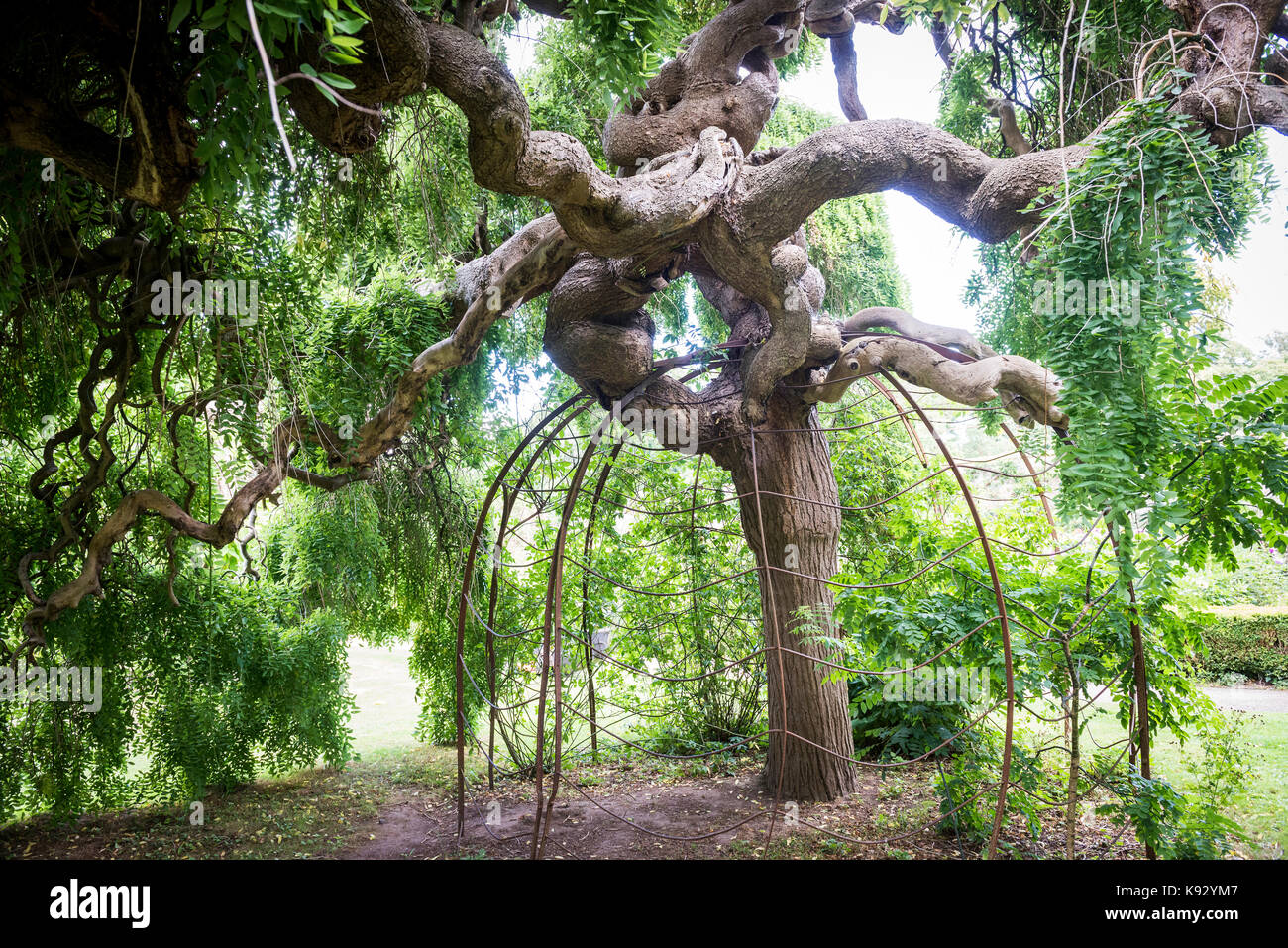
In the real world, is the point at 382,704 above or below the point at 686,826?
below

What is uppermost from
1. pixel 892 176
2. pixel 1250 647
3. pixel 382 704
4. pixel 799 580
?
pixel 892 176

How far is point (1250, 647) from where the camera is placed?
266 inches

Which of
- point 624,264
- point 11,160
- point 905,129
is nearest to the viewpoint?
point 11,160

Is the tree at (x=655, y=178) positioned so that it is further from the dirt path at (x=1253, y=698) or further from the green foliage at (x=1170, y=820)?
the dirt path at (x=1253, y=698)

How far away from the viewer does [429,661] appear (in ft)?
17.0

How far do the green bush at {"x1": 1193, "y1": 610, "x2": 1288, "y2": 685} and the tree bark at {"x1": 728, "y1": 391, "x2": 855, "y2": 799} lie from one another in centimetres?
426

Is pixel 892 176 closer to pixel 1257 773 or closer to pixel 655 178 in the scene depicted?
pixel 655 178

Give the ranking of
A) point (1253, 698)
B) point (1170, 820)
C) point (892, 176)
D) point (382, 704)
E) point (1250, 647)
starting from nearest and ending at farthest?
1. point (1170, 820)
2. point (892, 176)
3. point (1253, 698)
4. point (1250, 647)
5. point (382, 704)

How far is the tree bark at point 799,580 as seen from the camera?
13.8 ft

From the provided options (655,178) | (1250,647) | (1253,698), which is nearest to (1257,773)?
(1253,698)

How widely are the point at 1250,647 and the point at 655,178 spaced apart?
6644mm

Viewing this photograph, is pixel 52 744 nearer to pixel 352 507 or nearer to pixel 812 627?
pixel 352 507

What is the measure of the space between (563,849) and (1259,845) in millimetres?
3032

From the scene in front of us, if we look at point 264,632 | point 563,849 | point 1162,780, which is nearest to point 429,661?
point 264,632
